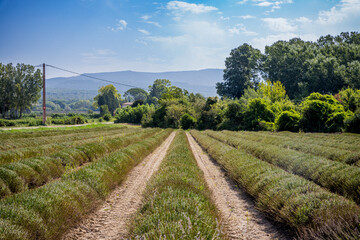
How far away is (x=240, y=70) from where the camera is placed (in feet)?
242

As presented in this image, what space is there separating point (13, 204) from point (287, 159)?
8.16m

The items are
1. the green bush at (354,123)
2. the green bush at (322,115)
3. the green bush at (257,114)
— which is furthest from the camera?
the green bush at (257,114)

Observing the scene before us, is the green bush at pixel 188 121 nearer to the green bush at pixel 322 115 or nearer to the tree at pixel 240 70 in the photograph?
the green bush at pixel 322 115

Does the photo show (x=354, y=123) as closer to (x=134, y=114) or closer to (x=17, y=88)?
(x=134, y=114)

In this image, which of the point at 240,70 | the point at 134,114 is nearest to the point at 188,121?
the point at 134,114

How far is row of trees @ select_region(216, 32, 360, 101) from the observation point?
142 feet

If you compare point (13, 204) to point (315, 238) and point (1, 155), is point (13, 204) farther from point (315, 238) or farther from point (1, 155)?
point (1, 155)

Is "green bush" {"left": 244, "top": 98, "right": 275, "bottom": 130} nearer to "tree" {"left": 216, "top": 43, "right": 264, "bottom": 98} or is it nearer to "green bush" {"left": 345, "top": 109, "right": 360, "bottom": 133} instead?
"green bush" {"left": 345, "top": 109, "right": 360, "bottom": 133}

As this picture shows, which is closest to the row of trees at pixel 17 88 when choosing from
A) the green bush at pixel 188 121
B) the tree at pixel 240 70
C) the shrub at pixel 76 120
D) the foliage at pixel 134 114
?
the shrub at pixel 76 120

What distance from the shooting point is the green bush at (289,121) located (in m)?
26.5

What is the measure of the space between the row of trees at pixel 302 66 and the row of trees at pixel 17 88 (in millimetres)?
53697

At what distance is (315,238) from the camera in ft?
10.5

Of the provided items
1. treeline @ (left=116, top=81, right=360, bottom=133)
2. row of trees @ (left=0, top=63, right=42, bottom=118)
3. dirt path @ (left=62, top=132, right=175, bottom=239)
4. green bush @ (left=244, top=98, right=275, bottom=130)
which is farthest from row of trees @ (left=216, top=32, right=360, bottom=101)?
row of trees @ (left=0, top=63, right=42, bottom=118)

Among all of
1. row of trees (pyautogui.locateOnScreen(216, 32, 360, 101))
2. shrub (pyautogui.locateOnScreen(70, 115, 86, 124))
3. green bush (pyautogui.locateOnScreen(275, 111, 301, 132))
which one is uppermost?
row of trees (pyautogui.locateOnScreen(216, 32, 360, 101))
